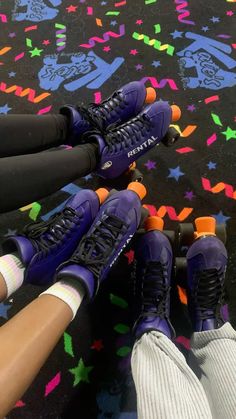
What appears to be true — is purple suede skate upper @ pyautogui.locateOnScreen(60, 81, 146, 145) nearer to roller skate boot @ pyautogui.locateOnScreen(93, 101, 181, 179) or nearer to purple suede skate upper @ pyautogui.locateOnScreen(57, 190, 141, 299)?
roller skate boot @ pyautogui.locateOnScreen(93, 101, 181, 179)

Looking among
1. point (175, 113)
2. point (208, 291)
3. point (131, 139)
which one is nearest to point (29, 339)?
point (208, 291)

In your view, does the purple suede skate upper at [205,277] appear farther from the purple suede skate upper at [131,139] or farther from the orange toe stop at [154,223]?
the purple suede skate upper at [131,139]

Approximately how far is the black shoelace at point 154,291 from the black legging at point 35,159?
0.30 metres

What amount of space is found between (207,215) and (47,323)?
61 centimetres

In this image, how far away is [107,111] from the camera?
1.10 meters

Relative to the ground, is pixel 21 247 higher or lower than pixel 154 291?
higher

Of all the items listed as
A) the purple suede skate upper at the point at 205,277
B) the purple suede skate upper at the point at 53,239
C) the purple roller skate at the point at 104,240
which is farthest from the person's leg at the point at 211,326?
the purple suede skate upper at the point at 53,239

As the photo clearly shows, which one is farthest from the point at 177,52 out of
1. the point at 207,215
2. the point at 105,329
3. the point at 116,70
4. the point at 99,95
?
the point at 105,329

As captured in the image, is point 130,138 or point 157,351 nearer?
point 157,351

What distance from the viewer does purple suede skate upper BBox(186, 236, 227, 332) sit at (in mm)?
865

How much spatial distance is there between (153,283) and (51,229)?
283 mm

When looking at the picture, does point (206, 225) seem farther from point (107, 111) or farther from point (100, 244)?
point (107, 111)

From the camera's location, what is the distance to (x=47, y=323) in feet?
2.04

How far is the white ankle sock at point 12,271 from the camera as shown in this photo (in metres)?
0.75
